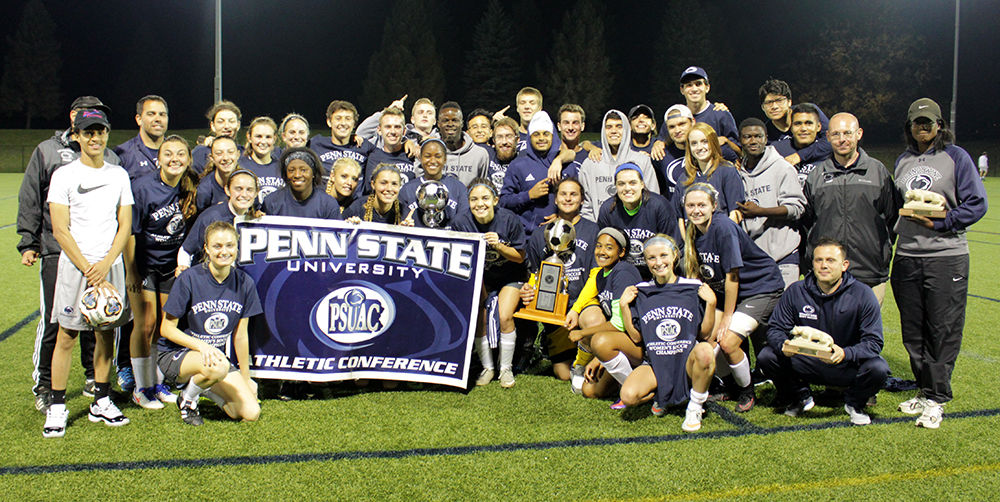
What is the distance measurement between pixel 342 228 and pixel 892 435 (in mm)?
3779

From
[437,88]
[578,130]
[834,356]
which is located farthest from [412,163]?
[437,88]

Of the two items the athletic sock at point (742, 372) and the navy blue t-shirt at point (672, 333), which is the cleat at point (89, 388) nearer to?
the navy blue t-shirt at point (672, 333)

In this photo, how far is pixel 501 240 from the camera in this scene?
580 cm

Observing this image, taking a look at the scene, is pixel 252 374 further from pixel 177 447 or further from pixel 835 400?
pixel 835 400

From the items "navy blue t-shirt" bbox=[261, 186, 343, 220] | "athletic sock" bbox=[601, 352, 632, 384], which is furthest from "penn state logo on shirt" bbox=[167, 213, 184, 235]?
"athletic sock" bbox=[601, 352, 632, 384]

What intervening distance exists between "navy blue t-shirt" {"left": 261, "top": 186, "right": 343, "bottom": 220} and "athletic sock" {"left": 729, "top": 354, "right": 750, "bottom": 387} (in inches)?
118

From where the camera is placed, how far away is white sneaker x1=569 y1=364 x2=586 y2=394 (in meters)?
5.52

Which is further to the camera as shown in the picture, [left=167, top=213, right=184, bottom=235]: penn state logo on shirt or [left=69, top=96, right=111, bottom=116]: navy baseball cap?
[left=167, top=213, right=184, bottom=235]: penn state logo on shirt

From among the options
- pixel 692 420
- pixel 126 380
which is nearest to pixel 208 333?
pixel 126 380

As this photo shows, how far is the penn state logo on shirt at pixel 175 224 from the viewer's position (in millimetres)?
5207

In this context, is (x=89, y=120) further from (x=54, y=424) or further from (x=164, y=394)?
(x=164, y=394)

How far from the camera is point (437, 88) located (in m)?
54.7

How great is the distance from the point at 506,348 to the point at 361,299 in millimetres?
1142

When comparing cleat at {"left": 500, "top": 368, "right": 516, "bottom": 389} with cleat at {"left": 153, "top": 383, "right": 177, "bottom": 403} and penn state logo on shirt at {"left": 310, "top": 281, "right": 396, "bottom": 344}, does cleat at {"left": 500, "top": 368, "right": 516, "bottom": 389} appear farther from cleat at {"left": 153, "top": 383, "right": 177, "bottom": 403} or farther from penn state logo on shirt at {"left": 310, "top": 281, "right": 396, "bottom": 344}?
cleat at {"left": 153, "top": 383, "right": 177, "bottom": 403}
